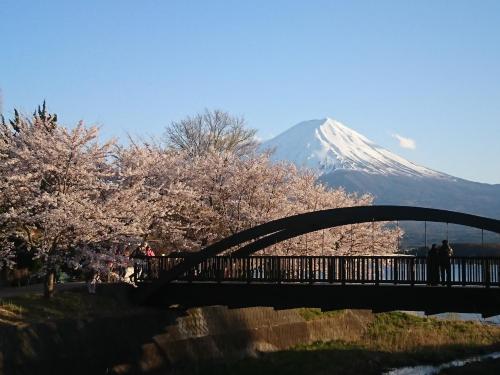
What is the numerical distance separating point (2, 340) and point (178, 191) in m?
12.9

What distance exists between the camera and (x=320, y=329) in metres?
39.7

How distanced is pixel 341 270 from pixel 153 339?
783 cm

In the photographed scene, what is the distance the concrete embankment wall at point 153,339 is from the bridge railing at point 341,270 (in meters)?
2.25

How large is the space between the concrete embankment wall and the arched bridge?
1.74 meters

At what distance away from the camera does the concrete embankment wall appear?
84.0 ft

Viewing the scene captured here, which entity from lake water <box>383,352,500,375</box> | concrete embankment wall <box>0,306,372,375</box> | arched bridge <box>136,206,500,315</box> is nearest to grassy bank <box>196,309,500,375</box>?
lake water <box>383,352,500,375</box>

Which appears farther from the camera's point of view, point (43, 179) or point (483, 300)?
point (43, 179)

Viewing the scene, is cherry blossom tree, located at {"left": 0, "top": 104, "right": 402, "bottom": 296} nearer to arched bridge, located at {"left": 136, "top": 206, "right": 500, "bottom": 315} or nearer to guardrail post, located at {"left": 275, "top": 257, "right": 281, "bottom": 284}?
arched bridge, located at {"left": 136, "top": 206, "right": 500, "bottom": 315}

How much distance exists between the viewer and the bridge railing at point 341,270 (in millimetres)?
27359

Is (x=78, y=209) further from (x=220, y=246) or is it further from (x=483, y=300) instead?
(x=483, y=300)

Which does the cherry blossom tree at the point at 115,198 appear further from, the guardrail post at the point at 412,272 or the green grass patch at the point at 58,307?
the guardrail post at the point at 412,272

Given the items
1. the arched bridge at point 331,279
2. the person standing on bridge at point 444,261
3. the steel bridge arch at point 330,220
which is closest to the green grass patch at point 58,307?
the arched bridge at point 331,279

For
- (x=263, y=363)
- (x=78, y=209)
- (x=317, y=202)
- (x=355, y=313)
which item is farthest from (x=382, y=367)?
(x=317, y=202)

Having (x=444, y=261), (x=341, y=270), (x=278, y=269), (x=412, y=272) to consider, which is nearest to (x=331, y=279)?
(x=341, y=270)
